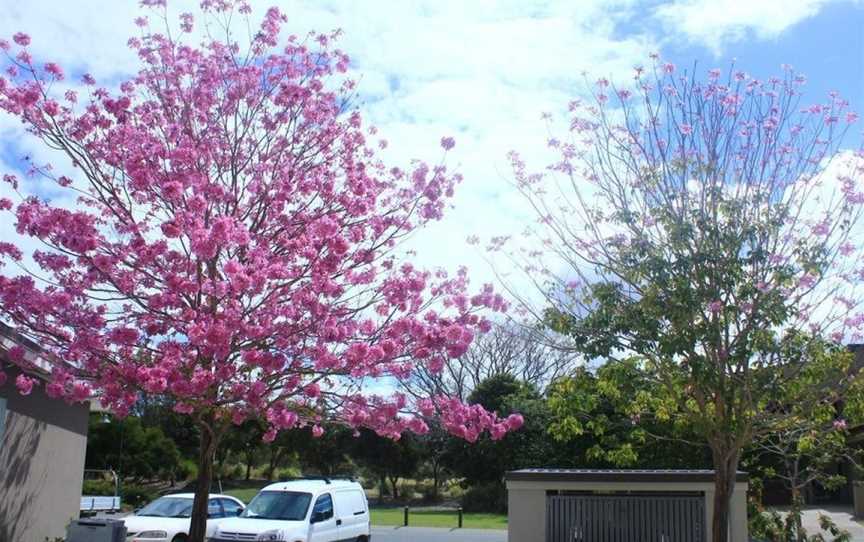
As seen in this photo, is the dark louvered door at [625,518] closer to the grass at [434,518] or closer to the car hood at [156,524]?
the car hood at [156,524]

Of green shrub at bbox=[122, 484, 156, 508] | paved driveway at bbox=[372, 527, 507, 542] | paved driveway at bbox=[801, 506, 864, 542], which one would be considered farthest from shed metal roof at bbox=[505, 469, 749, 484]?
green shrub at bbox=[122, 484, 156, 508]

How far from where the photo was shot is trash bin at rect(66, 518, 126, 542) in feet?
41.9

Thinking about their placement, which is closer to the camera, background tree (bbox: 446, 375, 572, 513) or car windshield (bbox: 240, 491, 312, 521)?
car windshield (bbox: 240, 491, 312, 521)

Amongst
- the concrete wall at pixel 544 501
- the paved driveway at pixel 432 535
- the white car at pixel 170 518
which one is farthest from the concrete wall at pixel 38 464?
the paved driveway at pixel 432 535

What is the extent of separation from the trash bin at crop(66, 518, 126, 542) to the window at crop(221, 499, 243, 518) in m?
5.80

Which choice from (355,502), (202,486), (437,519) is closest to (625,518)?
A: (355,502)

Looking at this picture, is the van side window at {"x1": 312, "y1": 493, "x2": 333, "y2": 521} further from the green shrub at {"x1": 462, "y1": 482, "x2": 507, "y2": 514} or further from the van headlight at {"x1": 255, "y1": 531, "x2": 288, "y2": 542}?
the green shrub at {"x1": 462, "y1": 482, "x2": 507, "y2": 514}

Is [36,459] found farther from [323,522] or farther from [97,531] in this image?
[323,522]

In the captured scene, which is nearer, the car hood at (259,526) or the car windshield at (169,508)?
the car hood at (259,526)

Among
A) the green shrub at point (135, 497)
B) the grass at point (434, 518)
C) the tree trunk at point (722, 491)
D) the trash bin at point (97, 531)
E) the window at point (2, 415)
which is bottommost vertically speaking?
the grass at point (434, 518)

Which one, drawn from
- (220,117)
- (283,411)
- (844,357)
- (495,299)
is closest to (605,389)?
(495,299)

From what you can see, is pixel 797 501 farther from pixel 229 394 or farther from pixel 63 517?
Result: pixel 63 517

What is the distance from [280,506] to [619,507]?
602 cm

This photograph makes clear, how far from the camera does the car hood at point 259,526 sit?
1467cm
